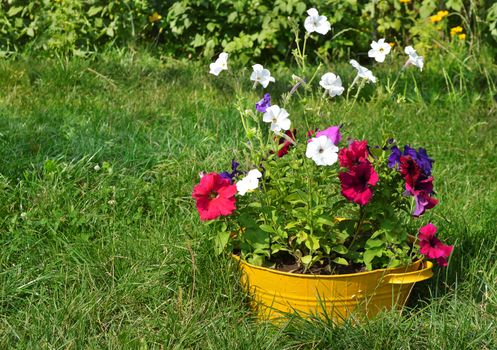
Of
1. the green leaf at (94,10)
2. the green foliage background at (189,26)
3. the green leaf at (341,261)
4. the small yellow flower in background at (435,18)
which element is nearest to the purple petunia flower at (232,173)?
the green leaf at (341,261)

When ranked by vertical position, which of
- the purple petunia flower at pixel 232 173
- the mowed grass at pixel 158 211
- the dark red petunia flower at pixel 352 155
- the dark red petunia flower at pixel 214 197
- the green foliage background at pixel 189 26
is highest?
the dark red petunia flower at pixel 352 155

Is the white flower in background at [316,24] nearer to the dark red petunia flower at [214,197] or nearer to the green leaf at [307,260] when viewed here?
the dark red petunia flower at [214,197]

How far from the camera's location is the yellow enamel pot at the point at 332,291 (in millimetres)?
2734

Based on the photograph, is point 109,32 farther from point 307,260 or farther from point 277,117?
point 307,260

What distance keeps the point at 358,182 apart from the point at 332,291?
1.18 ft

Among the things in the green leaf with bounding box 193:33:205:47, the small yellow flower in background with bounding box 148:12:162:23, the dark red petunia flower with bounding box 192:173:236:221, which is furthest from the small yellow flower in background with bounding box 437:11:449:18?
the dark red petunia flower with bounding box 192:173:236:221

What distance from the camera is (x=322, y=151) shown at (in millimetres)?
2625

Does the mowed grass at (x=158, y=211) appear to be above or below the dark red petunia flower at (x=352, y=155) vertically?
below

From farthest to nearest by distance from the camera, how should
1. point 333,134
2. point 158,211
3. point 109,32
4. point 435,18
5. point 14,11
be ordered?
point 435,18 < point 14,11 < point 109,32 < point 158,211 < point 333,134

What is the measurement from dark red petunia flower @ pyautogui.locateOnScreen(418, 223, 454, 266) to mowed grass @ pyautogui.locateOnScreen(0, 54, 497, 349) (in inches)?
7.0

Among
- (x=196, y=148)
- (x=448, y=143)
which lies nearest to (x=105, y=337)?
(x=196, y=148)

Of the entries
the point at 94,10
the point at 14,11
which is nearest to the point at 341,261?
the point at 94,10

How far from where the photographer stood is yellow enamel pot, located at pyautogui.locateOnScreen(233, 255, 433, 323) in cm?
273

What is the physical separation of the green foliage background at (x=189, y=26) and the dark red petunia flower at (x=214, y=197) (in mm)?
3154
